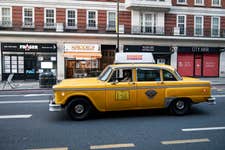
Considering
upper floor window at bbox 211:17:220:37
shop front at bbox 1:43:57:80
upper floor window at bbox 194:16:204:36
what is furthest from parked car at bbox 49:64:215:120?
upper floor window at bbox 211:17:220:37

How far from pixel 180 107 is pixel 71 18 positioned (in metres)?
18.3

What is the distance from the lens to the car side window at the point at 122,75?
25.7ft

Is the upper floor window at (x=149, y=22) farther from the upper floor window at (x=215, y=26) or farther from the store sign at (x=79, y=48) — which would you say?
the upper floor window at (x=215, y=26)

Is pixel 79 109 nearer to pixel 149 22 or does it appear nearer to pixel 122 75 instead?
pixel 122 75

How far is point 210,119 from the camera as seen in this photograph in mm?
7660

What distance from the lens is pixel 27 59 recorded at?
22.7m

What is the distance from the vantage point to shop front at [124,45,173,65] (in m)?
24.1

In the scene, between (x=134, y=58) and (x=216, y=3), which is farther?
(x=216, y=3)

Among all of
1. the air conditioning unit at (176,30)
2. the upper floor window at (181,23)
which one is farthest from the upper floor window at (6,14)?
the upper floor window at (181,23)

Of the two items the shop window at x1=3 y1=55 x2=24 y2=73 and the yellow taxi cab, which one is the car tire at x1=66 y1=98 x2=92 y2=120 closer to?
the yellow taxi cab

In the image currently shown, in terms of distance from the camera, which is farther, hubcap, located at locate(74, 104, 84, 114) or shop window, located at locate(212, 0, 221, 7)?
shop window, located at locate(212, 0, 221, 7)

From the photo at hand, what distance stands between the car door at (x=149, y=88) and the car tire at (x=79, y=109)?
5.73 feet

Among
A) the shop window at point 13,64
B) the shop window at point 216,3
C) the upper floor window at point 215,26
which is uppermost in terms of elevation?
the shop window at point 216,3

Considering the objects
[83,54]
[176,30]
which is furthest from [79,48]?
[176,30]
